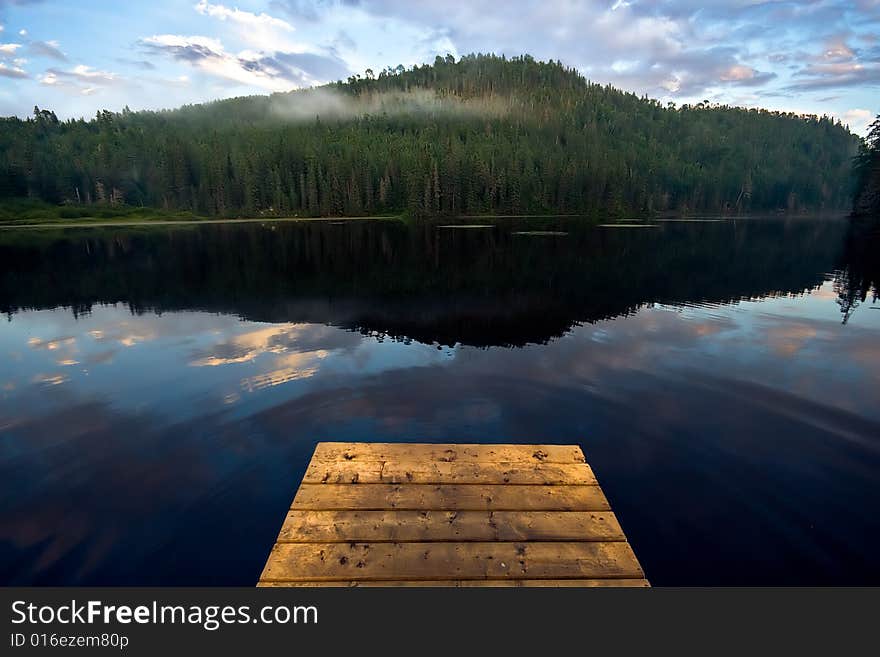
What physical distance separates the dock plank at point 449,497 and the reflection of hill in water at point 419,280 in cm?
1553

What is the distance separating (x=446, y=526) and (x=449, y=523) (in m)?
0.10

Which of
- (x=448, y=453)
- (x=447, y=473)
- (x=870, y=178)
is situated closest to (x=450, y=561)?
(x=447, y=473)

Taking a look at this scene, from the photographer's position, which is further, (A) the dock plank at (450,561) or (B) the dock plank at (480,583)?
(A) the dock plank at (450,561)

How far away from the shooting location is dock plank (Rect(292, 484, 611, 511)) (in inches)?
324

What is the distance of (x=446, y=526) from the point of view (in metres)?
7.74

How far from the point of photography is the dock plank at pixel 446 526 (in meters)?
7.46

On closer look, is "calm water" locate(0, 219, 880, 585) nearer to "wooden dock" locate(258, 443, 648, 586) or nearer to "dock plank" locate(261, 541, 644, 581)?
"wooden dock" locate(258, 443, 648, 586)

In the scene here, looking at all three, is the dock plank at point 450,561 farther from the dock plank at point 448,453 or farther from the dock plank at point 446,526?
the dock plank at point 448,453

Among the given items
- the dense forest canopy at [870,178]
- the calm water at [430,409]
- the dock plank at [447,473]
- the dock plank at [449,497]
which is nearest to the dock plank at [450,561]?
the dock plank at [449,497]

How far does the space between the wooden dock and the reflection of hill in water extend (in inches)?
584

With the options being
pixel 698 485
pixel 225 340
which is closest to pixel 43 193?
pixel 225 340
